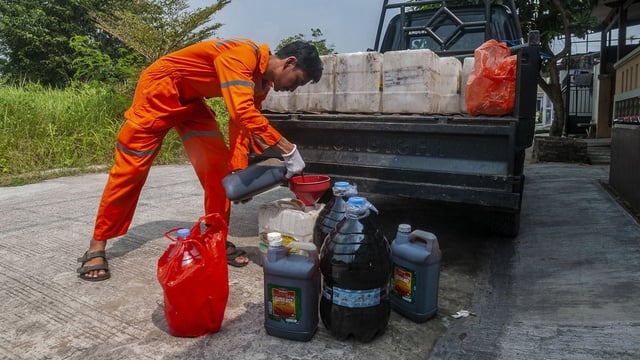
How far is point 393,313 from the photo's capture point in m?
2.62

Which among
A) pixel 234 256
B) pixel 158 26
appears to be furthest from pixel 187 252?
pixel 158 26

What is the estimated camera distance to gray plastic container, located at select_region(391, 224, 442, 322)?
2.45m

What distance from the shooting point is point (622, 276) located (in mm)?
2955

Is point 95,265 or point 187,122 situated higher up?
point 187,122

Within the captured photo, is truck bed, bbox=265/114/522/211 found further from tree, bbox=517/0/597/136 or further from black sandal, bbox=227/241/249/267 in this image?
tree, bbox=517/0/597/136

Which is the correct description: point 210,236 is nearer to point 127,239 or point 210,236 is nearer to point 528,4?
point 127,239

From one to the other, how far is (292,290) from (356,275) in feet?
1.03

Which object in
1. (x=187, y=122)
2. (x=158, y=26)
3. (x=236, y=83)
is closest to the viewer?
(x=236, y=83)

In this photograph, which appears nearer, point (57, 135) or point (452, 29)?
point (452, 29)

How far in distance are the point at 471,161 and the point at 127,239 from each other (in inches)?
106

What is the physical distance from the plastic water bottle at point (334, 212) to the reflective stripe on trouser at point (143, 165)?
0.74m

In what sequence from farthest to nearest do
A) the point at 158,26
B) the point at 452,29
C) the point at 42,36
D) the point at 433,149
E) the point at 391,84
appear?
the point at 42,36
the point at 158,26
the point at 452,29
the point at 391,84
the point at 433,149

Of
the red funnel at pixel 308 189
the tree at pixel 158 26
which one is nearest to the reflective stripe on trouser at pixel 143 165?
the red funnel at pixel 308 189

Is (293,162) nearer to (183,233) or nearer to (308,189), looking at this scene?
(308,189)
